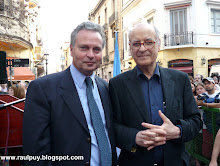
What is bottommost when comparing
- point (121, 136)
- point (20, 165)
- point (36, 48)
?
point (20, 165)

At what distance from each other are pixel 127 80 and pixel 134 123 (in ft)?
1.56

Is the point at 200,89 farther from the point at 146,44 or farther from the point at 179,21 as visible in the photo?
the point at 179,21

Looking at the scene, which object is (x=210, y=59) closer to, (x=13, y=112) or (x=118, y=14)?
(x=118, y=14)

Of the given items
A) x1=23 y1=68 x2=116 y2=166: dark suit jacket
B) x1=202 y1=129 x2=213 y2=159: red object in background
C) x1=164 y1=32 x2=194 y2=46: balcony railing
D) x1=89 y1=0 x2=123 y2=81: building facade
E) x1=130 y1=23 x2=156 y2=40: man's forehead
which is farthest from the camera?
x1=89 y1=0 x2=123 y2=81: building facade

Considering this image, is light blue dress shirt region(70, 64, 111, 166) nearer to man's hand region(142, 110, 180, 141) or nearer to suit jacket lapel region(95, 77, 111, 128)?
suit jacket lapel region(95, 77, 111, 128)

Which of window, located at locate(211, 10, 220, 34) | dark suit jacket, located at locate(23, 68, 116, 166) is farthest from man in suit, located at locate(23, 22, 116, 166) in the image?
window, located at locate(211, 10, 220, 34)

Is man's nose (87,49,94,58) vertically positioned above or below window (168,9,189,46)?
below

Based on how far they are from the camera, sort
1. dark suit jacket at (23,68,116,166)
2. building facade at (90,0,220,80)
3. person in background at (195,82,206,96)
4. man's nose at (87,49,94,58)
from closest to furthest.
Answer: dark suit jacket at (23,68,116,166) → man's nose at (87,49,94,58) → person in background at (195,82,206,96) → building facade at (90,0,220,80)

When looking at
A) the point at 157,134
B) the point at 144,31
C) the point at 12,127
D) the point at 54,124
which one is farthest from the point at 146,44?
the point at 12,127

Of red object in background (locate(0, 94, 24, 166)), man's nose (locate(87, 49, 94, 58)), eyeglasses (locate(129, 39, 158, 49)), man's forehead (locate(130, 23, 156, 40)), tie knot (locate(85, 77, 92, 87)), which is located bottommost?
red object in background (locate(0, 94, 24, 166))

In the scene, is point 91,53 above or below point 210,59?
below

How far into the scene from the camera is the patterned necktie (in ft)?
6.34

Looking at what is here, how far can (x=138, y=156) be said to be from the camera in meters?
2.10

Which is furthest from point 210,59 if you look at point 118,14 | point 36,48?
point 36,48
